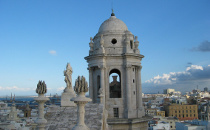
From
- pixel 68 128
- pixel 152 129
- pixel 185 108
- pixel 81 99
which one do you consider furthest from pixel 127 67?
pixel 185 108

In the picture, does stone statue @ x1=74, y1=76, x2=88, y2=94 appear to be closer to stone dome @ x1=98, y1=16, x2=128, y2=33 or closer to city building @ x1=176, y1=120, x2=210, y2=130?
stone dome @ x1=98, y1=16, x2=128, y2=33

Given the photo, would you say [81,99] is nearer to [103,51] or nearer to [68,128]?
[68,128]

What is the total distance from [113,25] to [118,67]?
431cm

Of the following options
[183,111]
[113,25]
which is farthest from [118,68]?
[183,111]

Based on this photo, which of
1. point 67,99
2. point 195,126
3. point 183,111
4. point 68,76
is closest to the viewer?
point 67,99

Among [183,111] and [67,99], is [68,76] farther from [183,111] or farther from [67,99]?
[183,111]

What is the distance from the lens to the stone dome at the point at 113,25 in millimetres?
25561

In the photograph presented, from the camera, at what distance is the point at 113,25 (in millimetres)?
25703

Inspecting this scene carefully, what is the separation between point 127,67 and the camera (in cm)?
2398

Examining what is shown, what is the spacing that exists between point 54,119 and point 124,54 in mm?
11383

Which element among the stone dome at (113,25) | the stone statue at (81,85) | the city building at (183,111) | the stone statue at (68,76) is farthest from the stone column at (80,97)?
the city building at (183,111)

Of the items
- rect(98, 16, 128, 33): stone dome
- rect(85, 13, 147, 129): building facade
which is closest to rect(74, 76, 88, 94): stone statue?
rect(85, 13, 147, 129): building facade

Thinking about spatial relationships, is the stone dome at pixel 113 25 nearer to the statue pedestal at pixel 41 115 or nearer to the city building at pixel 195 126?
the statue pedestal at pixel 41 115

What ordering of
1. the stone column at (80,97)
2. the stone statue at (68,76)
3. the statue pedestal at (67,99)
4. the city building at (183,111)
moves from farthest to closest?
the city building at (183,111), the stone statue at (68,76), the statue pedestal at (67,99), the stone column at (80,97)
